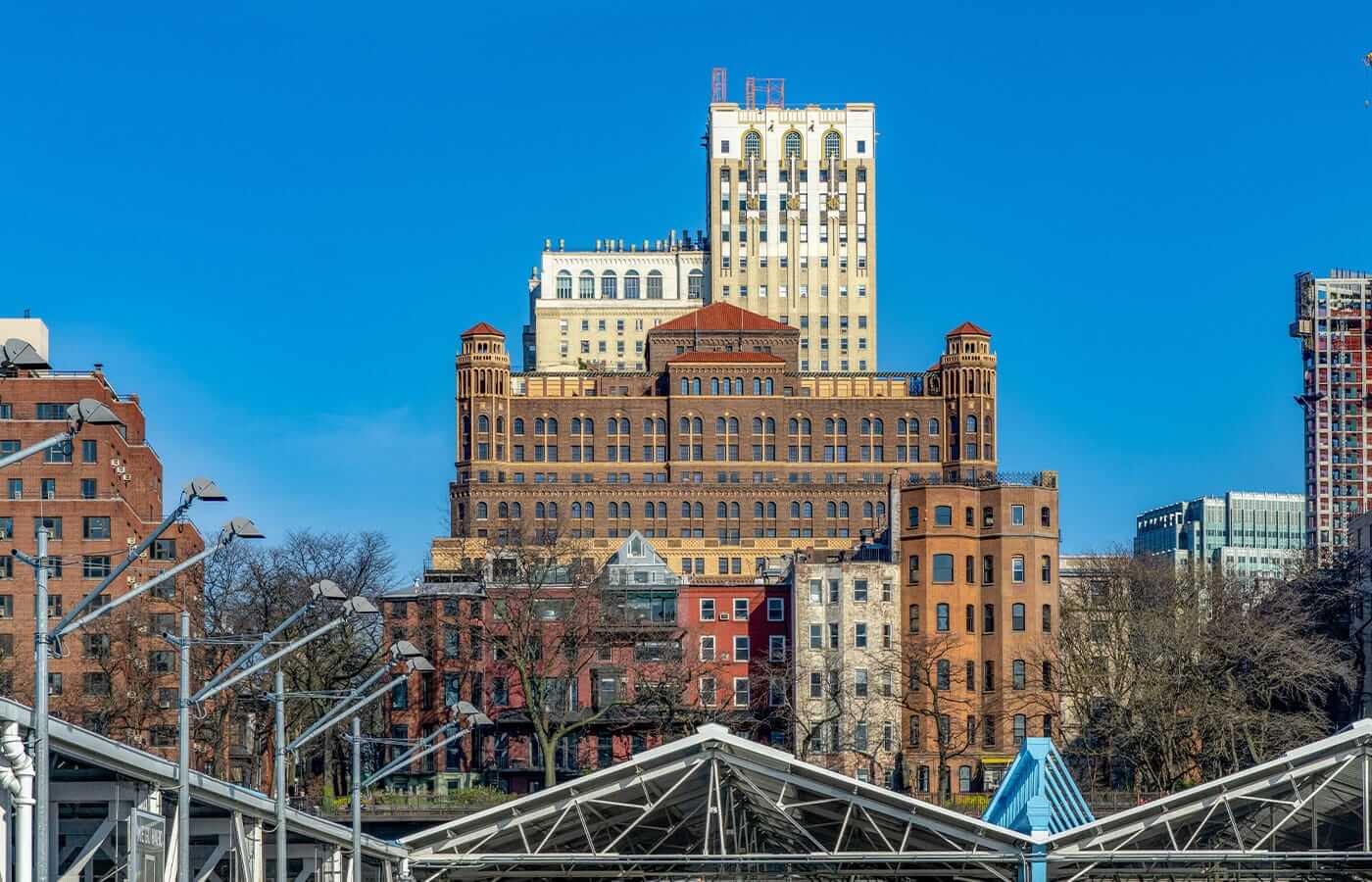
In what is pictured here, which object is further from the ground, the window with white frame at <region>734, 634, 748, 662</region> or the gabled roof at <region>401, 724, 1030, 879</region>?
the window with white frame at <region>734, 634, 748, 662</region>

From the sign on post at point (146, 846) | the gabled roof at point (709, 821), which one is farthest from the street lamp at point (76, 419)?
the gabled roof at point (709, 821)

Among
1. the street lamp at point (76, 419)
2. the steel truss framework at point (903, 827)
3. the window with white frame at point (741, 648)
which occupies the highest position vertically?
the street lamp at point (76, 419)

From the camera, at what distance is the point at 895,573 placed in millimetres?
138875

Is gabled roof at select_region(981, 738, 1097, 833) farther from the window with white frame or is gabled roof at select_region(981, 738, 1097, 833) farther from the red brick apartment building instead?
the window with white frame

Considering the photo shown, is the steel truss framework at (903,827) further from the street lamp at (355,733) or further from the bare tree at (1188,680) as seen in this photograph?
the bare tree at (1188,680)

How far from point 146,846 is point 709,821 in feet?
79.6

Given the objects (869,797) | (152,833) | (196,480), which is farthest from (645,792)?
(196,480)

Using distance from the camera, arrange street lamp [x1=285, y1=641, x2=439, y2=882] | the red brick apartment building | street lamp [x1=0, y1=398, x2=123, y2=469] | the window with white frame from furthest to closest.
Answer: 1. the window with white frame
2. the red brick apartment building
3. street lamp [x1=285, y1=641, x2=439, y2=882]
4. street lamp [x1=0, y1=398, x2=123, y2=469]

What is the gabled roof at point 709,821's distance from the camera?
67062 mm

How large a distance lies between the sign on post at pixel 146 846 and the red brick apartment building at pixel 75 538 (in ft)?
246

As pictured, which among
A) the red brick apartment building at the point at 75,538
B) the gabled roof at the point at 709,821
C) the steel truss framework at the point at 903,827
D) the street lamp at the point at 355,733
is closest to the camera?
the street lamp at the point at 355,733

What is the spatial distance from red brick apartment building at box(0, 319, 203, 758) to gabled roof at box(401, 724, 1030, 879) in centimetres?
5496

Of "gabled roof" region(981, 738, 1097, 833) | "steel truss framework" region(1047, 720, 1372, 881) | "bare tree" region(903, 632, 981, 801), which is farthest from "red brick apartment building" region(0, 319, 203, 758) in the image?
"steel truss framework" region(1047, 720, 1372, 881)

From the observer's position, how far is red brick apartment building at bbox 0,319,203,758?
420 feet
